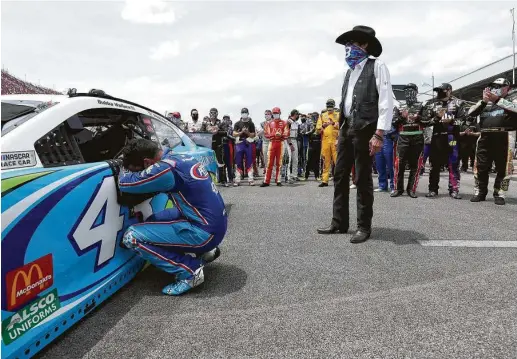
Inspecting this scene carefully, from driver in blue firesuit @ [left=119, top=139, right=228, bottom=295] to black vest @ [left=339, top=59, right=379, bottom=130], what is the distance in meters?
1.80

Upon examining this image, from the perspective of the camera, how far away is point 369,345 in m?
1.89

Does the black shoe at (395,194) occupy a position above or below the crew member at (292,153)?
below

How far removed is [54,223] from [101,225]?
46cm

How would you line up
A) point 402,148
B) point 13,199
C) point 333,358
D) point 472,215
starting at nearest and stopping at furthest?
point 13,199 → point 333,358 → point 472,215 → point 402,148

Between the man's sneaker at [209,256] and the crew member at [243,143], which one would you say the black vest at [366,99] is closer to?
the man's sneaker at [209,256]

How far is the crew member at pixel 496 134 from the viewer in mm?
5625

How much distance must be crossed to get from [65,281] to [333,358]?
1381 millimetres

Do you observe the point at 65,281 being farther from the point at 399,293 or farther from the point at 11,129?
the point at 399,293

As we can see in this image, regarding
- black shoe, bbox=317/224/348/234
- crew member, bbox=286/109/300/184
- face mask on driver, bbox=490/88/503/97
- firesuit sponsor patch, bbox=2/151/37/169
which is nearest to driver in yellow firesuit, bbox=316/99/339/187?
crew member, bbox=286/109/300/184

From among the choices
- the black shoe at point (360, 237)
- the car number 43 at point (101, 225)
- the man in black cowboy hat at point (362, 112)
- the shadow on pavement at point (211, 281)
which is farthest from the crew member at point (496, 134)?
the car number 43 at point (101, 225)

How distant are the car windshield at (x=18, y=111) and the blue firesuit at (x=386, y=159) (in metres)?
6.07

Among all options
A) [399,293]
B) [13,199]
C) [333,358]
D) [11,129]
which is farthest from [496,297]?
[11,129]

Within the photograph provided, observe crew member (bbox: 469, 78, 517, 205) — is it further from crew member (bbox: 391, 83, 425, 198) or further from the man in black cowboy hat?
the man in black cowboy hat

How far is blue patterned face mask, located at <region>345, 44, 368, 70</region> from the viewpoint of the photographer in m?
3.85
